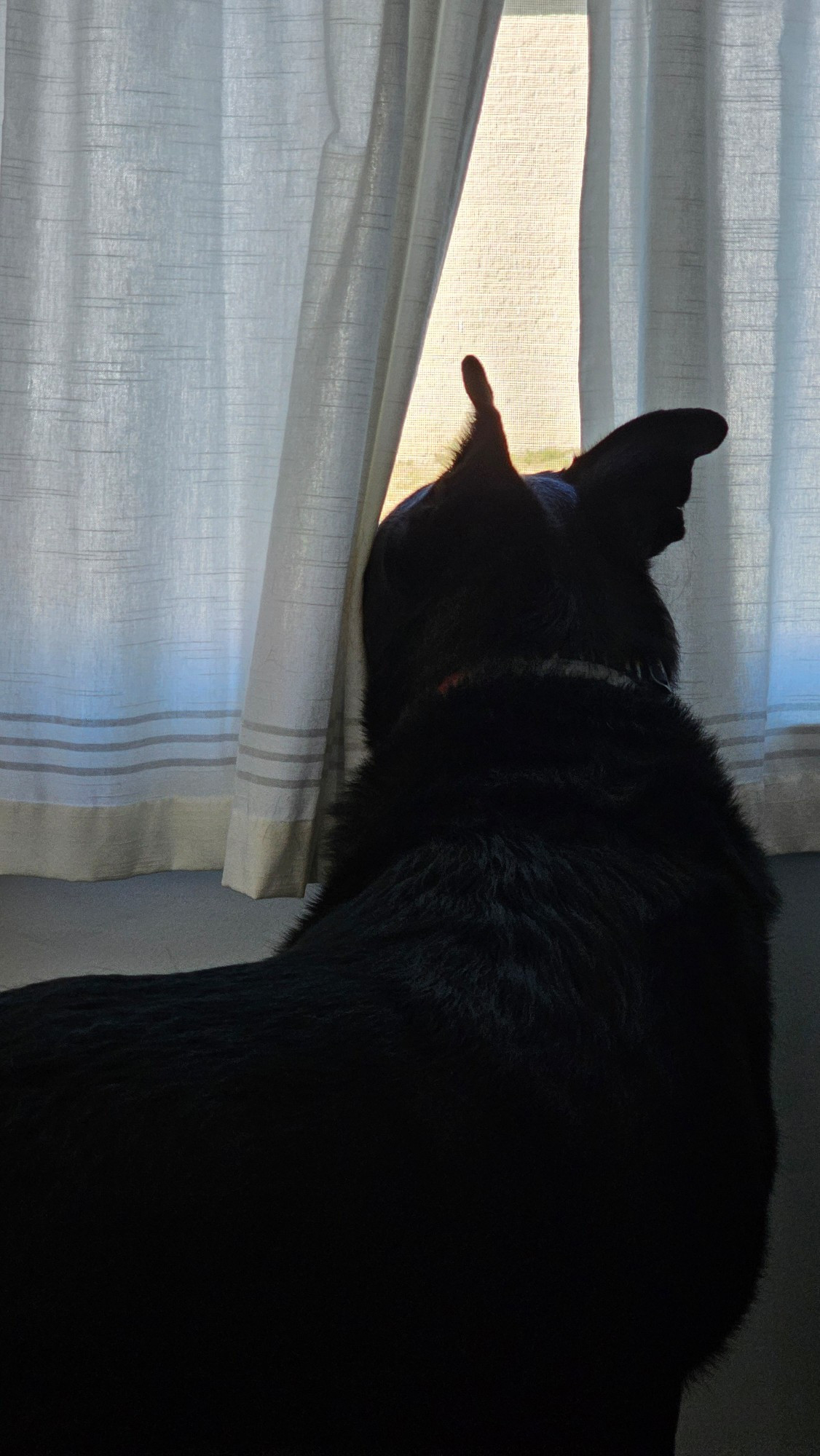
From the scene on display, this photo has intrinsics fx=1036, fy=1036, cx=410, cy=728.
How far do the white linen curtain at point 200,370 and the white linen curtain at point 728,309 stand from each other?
21 centimetres

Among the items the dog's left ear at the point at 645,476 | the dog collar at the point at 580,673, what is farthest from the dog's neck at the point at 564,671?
the dog's left ear at the point at 645,476

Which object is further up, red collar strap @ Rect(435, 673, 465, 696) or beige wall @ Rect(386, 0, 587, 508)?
beige wall @ Rect(386, 0, 587, 508)

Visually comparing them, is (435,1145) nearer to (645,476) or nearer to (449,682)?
(449,682)

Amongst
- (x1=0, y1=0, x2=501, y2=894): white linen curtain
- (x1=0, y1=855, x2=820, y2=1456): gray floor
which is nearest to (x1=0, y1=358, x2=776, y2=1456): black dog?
(x1=0, y1=0, x2=501, y2=894): white linen curtain

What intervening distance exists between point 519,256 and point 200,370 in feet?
1.39

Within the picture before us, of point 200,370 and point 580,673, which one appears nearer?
point 580,673

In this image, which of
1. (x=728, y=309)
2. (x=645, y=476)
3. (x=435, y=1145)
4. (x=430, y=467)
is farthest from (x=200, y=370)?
(x=435, y=1145)

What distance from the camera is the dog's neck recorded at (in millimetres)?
1029

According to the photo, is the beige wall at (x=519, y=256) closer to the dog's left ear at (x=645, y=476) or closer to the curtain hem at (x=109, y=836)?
the dog's left ear at (x=645, y=476)

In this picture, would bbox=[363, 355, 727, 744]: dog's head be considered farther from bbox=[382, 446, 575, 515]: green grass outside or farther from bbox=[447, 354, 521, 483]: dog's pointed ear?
bbox=[382, 446, 575, 515]: green grass outside

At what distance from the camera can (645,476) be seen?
108 centimetres

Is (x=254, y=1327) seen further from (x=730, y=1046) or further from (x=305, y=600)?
(x=305, y=600)

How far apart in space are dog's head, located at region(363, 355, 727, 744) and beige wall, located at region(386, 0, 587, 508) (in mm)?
198

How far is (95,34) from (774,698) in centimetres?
115
